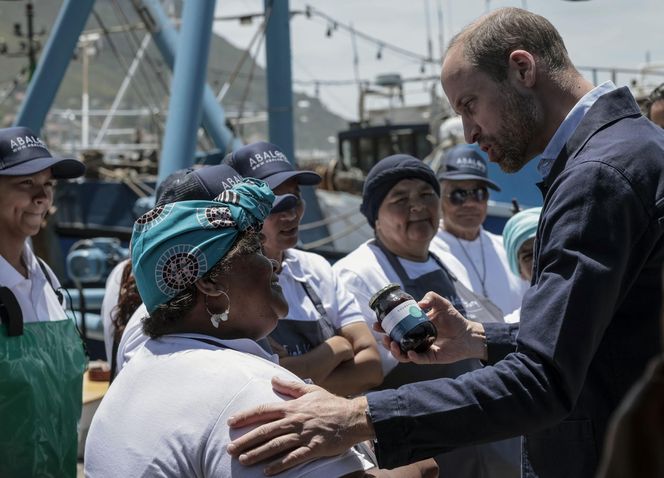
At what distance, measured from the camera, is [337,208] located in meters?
14.3

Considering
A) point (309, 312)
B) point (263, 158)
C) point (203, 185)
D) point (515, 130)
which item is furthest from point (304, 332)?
point (515, 130)

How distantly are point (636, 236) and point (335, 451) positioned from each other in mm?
791

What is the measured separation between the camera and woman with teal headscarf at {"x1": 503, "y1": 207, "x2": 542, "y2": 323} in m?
4.08

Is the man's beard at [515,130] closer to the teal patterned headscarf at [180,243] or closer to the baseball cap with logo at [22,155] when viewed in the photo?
the teal patterned headscarf at [180,243]

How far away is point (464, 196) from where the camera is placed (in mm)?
5004

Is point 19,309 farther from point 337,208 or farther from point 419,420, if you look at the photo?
point 337,208

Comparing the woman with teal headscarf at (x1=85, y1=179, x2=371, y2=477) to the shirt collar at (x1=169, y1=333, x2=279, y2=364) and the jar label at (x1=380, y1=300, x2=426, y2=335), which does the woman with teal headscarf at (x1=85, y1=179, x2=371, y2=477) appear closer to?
the shirt collar at (x1=169, y1=333, x2=279, y2=364)

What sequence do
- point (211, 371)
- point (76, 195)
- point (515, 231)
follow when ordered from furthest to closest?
point (76, 195) < point (515, 231) < point (211, 371)

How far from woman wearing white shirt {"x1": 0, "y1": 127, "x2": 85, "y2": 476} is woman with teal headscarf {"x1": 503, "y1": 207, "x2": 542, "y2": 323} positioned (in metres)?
1.95

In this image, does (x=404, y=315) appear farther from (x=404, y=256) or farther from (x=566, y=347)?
(x=404, y=256)

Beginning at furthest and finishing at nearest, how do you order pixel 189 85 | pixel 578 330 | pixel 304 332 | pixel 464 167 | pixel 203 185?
1. pixel 189 85
2. pixel 464 167
3. pixel 304 332
4. pixel 203 185
5. pixel 578 330

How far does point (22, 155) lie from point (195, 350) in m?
1.99

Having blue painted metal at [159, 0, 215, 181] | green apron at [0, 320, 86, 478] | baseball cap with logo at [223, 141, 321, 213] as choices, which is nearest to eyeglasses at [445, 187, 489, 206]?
baseball cap with logo at [223, 141, 321, 213]

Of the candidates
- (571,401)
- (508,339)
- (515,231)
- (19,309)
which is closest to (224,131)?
(515,231)
